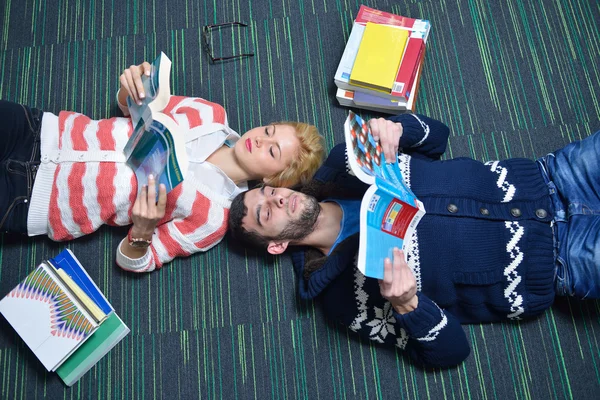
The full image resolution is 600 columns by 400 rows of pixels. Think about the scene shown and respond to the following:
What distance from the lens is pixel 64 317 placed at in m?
1.89

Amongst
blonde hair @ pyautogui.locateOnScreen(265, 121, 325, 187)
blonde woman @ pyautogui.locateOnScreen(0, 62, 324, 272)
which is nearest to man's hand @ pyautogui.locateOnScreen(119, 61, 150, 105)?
blonde woman @ pyautogui.locateOnScreen(0, 62, 324, 272)

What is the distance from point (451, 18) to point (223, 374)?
1785mm

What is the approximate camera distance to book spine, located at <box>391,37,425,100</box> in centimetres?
204

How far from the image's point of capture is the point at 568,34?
7.38ft

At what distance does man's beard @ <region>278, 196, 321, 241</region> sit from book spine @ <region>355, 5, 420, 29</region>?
88 centimetres

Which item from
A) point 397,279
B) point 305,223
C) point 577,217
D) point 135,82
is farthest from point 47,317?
point 577,217

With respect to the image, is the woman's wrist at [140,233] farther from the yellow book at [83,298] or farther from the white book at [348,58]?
the white book at [348,58]

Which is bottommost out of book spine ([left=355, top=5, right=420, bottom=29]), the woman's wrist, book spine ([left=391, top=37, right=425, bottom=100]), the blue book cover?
the blue book cover

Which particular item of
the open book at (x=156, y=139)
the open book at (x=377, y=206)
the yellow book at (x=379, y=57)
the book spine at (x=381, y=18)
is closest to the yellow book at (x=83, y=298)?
the open book at (x=156, y=139)

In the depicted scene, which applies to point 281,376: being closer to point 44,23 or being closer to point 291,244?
point 291,244

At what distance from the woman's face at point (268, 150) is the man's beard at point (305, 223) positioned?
20cm

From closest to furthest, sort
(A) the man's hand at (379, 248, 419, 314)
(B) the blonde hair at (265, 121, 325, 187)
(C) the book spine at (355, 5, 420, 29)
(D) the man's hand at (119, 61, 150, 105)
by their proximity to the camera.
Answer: (A) the man's hand at (379, 248, 419, 314) < (D) the man's hand at (119, 61, 150, 105) < (B) the blonde hair at (265, 121, 325, 187) < (C) the book spine at (355, 5, 420, 29)

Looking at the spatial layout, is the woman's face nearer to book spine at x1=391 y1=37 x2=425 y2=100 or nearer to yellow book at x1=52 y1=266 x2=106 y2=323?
book spine at x1=391 y1=37 x2=425 y2=100

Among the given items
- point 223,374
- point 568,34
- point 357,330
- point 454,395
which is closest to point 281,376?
point 223,374
